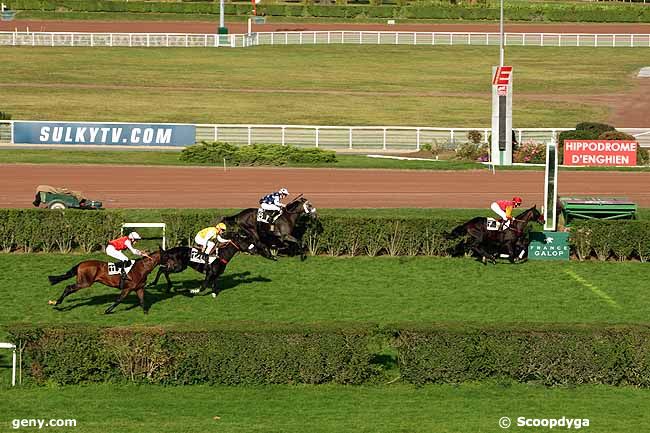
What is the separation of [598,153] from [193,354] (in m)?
26.4

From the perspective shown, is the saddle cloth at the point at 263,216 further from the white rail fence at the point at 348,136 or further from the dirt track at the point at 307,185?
the white rail fence at the point at 348,136

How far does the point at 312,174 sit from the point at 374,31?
4395 cm

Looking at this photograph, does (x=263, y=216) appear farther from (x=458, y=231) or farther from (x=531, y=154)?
(x=531, y=154)

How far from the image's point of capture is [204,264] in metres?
23.6

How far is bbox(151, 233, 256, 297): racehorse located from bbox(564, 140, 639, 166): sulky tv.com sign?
815 inches

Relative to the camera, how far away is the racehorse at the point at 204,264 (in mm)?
23078

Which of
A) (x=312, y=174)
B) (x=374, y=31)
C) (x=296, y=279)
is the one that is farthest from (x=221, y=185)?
(x=374, y=31)

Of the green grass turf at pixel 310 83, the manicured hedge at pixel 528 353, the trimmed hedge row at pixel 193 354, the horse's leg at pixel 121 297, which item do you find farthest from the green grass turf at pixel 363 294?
the green grass turf at pixel 310 83

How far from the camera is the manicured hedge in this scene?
61.1 feet

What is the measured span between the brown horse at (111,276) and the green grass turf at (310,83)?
34.4 m

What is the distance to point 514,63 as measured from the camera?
72188 millimetres

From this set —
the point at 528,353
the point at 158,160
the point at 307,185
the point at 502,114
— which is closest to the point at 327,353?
the point at 528,353

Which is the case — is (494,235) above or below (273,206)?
below

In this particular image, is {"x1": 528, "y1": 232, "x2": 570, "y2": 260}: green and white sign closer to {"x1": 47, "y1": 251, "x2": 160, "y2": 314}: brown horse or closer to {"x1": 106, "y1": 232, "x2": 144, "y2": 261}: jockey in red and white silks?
{"x1": 47, "y1": 251, "x2": 160, "y2": 314}: brown horse
